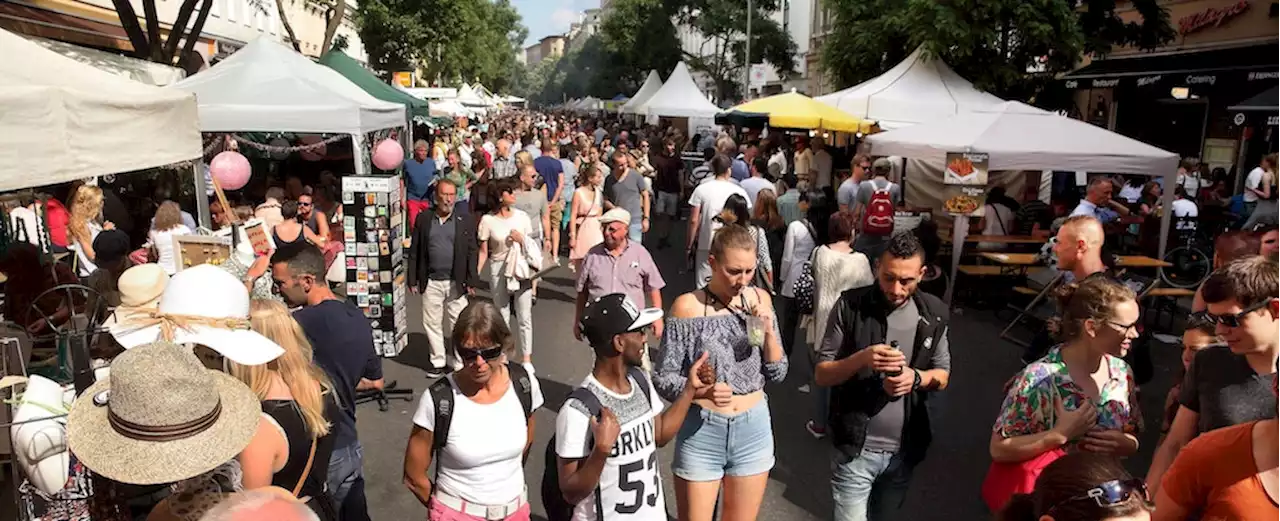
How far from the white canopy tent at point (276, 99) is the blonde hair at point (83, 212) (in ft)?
7.40

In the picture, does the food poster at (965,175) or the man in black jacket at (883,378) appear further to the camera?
the food poster at (965,175)

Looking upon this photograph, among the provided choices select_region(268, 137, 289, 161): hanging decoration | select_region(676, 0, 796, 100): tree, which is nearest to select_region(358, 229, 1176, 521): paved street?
select_region(268, 137, 289, 161): hanging decoration

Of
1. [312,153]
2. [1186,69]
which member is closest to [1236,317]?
[312,153]

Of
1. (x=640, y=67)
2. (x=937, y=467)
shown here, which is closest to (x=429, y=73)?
(x=640, y=67)

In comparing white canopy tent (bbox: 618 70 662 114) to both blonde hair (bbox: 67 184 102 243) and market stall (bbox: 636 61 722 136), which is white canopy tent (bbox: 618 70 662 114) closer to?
market stall (bbox: 636 61 722 136)

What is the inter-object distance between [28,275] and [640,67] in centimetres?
4365

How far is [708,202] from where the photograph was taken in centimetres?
796

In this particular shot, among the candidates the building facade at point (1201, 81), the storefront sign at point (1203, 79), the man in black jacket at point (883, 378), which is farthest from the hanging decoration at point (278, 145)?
the storefront sign at point (1203, 79)

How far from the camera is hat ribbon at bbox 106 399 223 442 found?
2.24 metres

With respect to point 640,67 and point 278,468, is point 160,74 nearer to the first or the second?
point 278,468

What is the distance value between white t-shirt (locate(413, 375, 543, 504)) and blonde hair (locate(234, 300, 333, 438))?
37 cm

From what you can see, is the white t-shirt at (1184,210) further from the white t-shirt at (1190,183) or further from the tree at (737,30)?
the tree at (737,30)

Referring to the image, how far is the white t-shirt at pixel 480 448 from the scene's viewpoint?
126 inches

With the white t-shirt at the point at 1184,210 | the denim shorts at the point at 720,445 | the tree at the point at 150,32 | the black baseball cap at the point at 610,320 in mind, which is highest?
the tree at the point at 150,32
